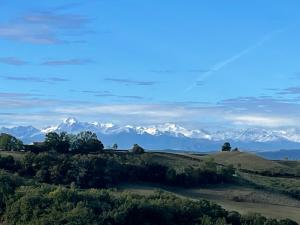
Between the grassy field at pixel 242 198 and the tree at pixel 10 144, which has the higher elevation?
the tree at pixel 10 144

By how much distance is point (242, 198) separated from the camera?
9562 centimetres

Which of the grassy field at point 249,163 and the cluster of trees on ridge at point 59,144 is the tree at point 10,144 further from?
the grassy field at point 249,163

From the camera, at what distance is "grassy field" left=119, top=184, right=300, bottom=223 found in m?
85.9

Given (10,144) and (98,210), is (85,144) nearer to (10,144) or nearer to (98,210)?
(10,144)

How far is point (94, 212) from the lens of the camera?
196 feet

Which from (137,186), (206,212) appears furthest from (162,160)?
(206,212)


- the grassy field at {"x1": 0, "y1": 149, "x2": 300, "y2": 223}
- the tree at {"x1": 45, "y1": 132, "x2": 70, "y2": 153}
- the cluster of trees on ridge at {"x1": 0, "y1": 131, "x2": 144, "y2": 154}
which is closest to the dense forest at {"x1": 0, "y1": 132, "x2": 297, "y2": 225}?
the cluster of trees on ridge at {"x1": 0, "y1": 131, "x2": 144, "y2": 154}

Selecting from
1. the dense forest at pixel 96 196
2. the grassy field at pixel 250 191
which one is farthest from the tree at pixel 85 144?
the dense forest at pixel 96 196

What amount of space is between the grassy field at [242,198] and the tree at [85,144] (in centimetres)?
1811

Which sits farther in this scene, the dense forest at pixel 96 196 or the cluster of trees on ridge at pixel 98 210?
the dense forest at pixel 96 196

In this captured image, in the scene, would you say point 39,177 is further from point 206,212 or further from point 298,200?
point 298,200

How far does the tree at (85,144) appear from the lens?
112250 mm

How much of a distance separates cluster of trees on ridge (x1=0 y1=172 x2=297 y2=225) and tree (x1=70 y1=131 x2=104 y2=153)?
42.7 m

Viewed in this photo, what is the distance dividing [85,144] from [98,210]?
179ft
